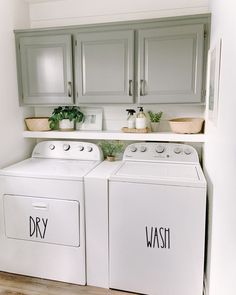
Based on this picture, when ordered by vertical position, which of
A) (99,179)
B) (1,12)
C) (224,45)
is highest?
(1,12)

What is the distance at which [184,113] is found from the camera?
8.17 feet

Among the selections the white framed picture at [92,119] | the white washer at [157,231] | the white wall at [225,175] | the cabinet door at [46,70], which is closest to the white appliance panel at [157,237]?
the white washer at [157,231]

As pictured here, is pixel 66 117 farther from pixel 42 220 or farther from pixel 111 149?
pixel 42 220

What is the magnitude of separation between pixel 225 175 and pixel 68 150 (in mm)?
1647


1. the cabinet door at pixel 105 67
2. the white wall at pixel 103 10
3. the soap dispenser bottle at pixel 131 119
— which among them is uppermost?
the white wall at pixel 103 10

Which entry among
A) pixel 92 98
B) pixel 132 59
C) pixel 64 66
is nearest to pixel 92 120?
pixel 92 98

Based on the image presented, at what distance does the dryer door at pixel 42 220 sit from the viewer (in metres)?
2.04

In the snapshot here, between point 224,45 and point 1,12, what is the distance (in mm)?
1908

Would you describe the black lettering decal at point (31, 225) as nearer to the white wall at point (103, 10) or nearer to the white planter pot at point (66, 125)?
the white planter pot at point (66, 125)

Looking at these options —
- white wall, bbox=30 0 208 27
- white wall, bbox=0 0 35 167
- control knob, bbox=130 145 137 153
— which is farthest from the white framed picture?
white wall, bbox=30 0 208 27

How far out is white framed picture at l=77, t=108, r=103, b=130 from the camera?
2641mm

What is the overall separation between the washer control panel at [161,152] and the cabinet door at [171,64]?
44cm

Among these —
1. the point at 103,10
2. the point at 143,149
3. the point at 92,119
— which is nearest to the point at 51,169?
the point at 92,119

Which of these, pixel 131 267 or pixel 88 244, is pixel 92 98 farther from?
pixel 131 267
